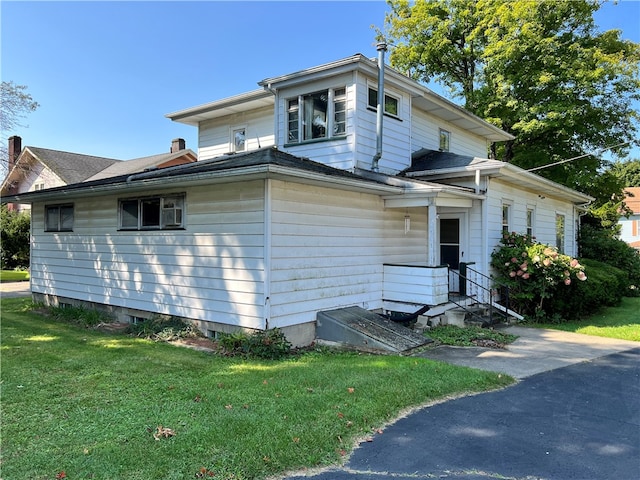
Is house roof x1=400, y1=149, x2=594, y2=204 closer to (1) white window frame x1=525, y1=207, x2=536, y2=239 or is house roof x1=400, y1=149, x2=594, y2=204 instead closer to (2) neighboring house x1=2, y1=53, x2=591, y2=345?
(2) neighboring house x1=2, y1=53, x2=591, y2=345

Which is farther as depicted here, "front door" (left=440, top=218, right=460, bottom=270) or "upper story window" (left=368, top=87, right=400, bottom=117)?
"front door" (left=440, top=218, right=460, bottom=270)

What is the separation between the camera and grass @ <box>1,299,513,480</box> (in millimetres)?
3326

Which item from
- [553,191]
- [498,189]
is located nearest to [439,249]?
[498,189]

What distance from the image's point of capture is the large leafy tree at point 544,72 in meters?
17.1

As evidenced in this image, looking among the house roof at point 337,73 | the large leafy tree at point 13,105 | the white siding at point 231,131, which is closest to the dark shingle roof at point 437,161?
the house roof at point 337,73

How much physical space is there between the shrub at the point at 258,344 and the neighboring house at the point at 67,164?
21.7m

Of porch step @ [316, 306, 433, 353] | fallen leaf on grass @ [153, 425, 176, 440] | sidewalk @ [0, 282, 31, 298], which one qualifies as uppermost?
porch step @ [316, 306, 433, 353]

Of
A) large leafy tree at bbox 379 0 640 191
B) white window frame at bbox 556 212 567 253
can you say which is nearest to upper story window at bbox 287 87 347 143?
white window frame at bbox 556 212 567 253

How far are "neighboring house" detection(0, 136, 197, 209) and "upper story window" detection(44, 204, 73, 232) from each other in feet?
49.0

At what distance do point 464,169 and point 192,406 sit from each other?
8.68m

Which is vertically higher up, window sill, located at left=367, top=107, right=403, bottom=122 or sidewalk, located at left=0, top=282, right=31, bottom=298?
→ window sill, located at left=367, top=107, right=403, bottom=122

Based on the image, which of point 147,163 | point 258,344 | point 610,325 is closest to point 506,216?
point 610,325

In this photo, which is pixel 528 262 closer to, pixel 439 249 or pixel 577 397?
pixel 439 249

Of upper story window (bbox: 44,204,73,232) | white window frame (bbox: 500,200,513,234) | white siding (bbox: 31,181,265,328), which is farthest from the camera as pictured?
white window frame (bbox: 500,200,513,234)
